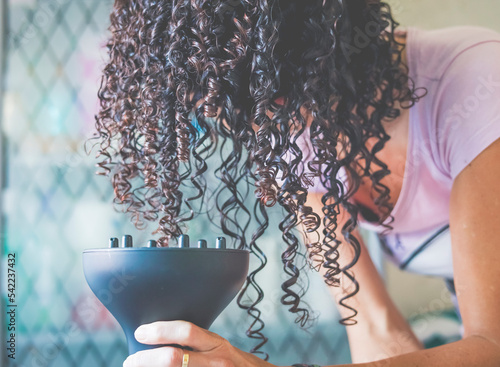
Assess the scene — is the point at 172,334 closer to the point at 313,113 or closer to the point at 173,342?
the point at 173,342

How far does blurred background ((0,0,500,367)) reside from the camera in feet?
5.25

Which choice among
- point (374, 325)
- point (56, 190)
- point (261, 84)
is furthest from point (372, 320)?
point (56, 190)

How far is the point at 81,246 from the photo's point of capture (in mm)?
1604

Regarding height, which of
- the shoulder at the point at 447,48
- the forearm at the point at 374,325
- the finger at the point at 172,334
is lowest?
the forearm at the point at 374,325

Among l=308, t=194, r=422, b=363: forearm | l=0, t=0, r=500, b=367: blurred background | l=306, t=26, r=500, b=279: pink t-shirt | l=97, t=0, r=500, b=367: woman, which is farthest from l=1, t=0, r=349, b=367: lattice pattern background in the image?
l=97, t=0, r=500, b=367: woman

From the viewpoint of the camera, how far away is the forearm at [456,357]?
0.61 meters

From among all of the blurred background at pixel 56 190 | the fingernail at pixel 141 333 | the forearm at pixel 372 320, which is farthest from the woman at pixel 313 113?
the blurred background at pixel 56 190

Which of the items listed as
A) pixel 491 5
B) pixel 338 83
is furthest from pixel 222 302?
pixel 491 5

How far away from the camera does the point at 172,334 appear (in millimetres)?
459

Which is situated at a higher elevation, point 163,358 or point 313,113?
point 313,113

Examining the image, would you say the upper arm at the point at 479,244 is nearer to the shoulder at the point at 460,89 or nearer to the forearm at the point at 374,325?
the shoulder at the point at 460,89

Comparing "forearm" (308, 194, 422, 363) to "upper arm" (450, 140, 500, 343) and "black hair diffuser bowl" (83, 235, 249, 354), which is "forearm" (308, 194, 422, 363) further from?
"black hair diffuser bowl" (83, 235, 249, 354)

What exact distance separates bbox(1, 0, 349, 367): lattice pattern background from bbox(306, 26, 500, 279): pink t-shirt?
0.66 meters

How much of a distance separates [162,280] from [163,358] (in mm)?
78
